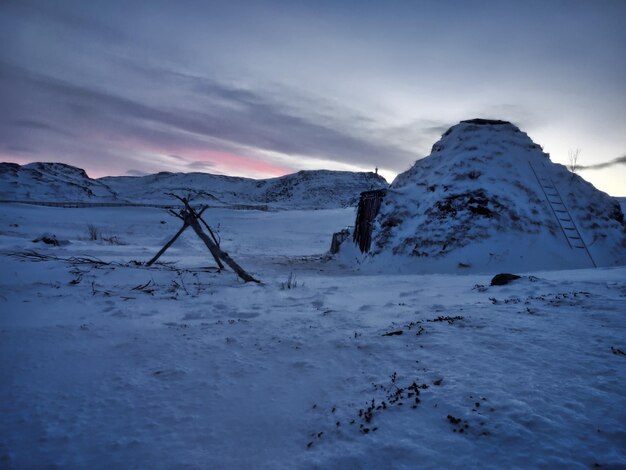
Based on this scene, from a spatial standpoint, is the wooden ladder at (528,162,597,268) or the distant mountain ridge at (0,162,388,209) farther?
the distant mountain ridge at (0,162,388,209)

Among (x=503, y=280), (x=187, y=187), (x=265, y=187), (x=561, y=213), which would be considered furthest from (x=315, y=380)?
(x=265, y=187)

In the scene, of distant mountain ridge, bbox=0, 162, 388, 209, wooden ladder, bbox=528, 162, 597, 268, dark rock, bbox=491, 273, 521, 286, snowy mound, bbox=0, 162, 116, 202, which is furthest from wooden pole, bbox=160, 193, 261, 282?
snowy mound, bbox=0, 162, 116, 202

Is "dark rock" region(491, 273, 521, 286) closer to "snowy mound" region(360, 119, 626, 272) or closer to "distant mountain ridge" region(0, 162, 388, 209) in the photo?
"snowy mound" region(360, 119, 626, 272)

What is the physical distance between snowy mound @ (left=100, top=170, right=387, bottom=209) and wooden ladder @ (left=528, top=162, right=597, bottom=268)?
50.8 m

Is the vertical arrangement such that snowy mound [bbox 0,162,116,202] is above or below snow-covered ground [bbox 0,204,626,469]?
above

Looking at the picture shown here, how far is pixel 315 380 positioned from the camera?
9.29 ft

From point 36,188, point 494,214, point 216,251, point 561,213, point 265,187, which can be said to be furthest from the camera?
point 265,187

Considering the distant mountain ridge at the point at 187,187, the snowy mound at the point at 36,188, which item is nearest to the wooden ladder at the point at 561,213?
the distant mountain ridge at the point at 187,187

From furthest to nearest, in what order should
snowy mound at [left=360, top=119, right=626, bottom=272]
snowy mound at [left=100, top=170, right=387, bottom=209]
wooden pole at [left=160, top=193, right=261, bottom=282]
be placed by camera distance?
snowy mound at [left=100, top=170, right=387, bottom=209] → snowy mound at [left=360, top=119, right=626, bottom=272] → wooden pole at [left=160, top=193, right=261, bottom=282]

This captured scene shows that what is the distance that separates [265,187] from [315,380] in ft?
270

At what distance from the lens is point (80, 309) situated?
475 cm

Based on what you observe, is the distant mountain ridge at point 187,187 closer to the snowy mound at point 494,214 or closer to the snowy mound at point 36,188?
the snowy mound at point 36,188

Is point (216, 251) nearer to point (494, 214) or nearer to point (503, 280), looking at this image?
point (503, 280)

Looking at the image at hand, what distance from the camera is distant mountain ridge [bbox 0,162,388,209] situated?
4431 cm
